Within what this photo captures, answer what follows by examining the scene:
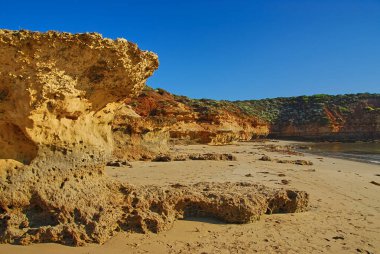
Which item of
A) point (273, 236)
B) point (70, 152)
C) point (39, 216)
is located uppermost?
point (70, 152)

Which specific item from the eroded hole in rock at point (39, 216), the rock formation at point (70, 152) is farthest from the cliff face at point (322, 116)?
the eroded hole in rock at point (39, 216)

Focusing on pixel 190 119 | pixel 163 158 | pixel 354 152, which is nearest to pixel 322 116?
pixel 354 152

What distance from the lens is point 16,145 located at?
4965 millimetres

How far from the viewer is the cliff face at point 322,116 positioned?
61.7 meters

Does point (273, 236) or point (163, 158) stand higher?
point (163, 158)

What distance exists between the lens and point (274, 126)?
6656 centimetres

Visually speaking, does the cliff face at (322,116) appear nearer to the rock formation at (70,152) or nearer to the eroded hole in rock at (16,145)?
the rock formation at (70,152)

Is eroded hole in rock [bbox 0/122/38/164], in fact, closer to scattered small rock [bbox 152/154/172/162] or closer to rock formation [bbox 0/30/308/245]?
rock formation [bbox 0/30/308/245]

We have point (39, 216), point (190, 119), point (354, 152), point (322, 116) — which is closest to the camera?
point (39, 216)

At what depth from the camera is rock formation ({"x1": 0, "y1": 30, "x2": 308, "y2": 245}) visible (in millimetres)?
4582

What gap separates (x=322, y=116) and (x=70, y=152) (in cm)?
6554

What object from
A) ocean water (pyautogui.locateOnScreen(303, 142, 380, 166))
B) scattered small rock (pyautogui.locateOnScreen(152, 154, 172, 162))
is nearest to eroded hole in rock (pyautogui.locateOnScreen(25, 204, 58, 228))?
scattered small rock (pyautogui.locateOnScreen(152, 154, 172, 162))

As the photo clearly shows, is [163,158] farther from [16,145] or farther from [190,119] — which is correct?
[190,119]

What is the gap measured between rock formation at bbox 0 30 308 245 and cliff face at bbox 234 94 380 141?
58942 millimetres
